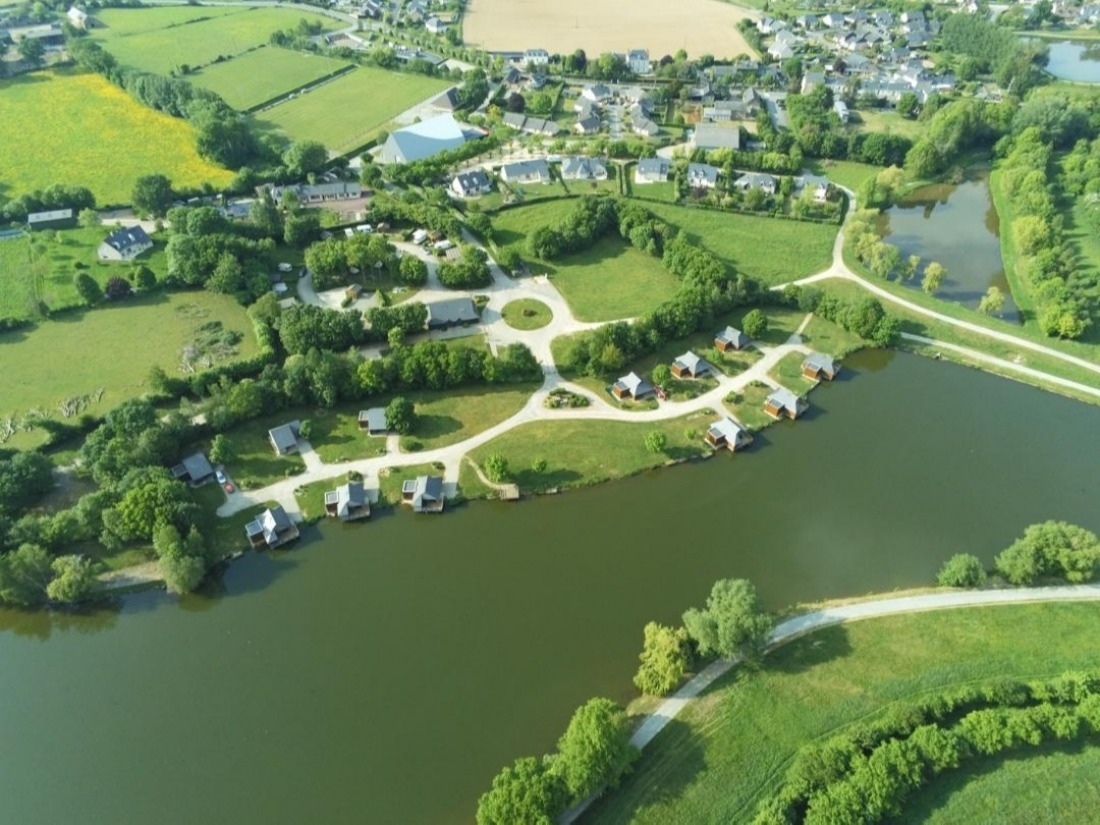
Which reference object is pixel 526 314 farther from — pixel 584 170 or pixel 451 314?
pixel 584 170

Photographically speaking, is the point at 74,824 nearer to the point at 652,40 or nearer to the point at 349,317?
the point at 349,317

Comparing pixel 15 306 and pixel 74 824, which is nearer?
pixel 74 824

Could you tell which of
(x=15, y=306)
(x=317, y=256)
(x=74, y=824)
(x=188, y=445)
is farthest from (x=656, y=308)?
(x=15, y=306)

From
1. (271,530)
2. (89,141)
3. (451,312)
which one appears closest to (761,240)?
(451,312)

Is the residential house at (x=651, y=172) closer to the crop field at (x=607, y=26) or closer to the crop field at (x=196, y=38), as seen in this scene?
the crop field at (x=607, y=26)

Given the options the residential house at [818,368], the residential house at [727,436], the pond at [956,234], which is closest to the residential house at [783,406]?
the residential house at [727,436]
